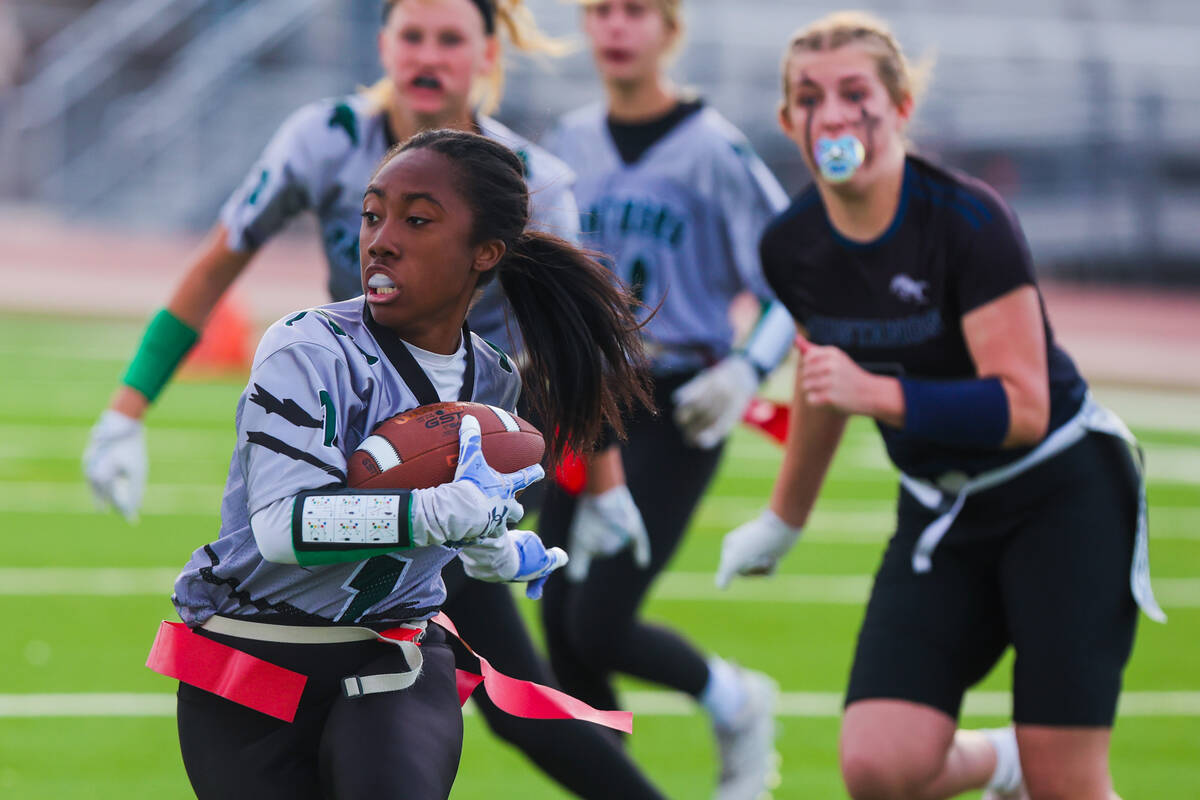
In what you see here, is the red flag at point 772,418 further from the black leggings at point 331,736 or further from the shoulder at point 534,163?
the black leggings at point 331,736

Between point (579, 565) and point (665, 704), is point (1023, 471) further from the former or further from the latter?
point (665, 704)

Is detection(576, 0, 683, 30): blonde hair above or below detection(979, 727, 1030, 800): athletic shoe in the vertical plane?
above

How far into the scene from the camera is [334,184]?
421 cm

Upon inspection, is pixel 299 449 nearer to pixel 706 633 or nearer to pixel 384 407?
pixel 384 407

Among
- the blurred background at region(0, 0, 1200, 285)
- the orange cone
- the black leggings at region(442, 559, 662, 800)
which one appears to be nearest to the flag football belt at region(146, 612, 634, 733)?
the black leggings at region(442, 559, 662, 800)

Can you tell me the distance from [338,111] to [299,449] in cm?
179

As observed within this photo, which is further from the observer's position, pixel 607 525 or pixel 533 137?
pixel 607 525

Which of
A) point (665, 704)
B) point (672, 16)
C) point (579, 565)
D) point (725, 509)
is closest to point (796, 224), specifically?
point (579, 565)

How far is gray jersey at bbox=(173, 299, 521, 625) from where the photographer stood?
106 inches

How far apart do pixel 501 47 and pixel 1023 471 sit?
72.6 inches

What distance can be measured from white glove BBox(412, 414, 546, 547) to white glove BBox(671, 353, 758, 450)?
2.21m

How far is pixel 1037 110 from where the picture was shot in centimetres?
2294

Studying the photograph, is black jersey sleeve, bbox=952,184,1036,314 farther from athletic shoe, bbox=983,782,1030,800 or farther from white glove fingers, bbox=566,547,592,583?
white glove fingers, bbox=566,547,592,583

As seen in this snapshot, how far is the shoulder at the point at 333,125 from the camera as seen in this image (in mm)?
4223
